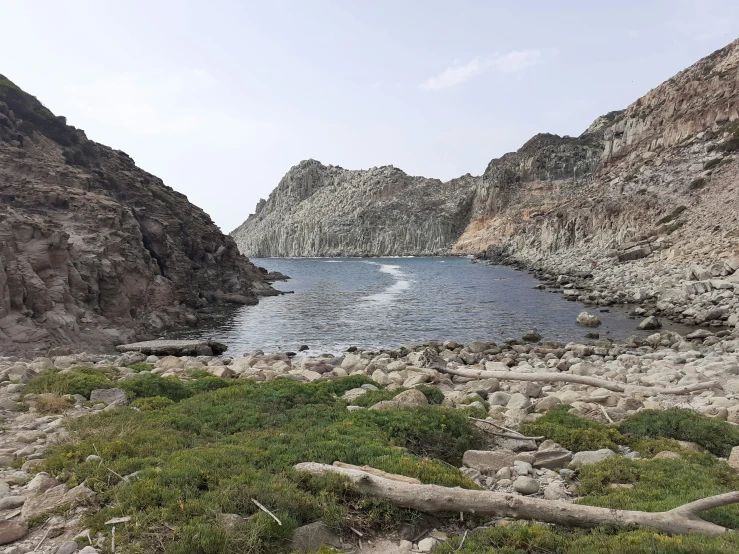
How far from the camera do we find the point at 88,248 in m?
36.1

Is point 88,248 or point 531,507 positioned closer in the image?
point 531,507

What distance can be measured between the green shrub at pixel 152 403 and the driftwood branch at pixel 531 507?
736 cm

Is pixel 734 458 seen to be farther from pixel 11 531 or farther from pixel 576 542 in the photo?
pixel 11 531

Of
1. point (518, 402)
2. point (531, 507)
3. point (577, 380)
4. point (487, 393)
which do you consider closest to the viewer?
point (531, 507)

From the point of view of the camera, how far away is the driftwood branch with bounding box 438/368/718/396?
15.5 m

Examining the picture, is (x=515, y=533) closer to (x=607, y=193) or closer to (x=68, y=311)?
(x=68, y=311)

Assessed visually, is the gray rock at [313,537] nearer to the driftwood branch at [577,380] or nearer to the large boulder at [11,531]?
the large boulder at [11,531]

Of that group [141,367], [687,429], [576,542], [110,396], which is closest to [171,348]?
[141,367]

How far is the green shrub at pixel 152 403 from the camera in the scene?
42.4ft

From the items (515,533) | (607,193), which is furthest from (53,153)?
(607,193)

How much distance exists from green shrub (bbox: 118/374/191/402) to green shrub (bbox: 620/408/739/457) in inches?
502

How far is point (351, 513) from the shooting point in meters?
7.37

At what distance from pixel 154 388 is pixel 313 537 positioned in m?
9.92

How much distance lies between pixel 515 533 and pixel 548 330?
2946 cm
